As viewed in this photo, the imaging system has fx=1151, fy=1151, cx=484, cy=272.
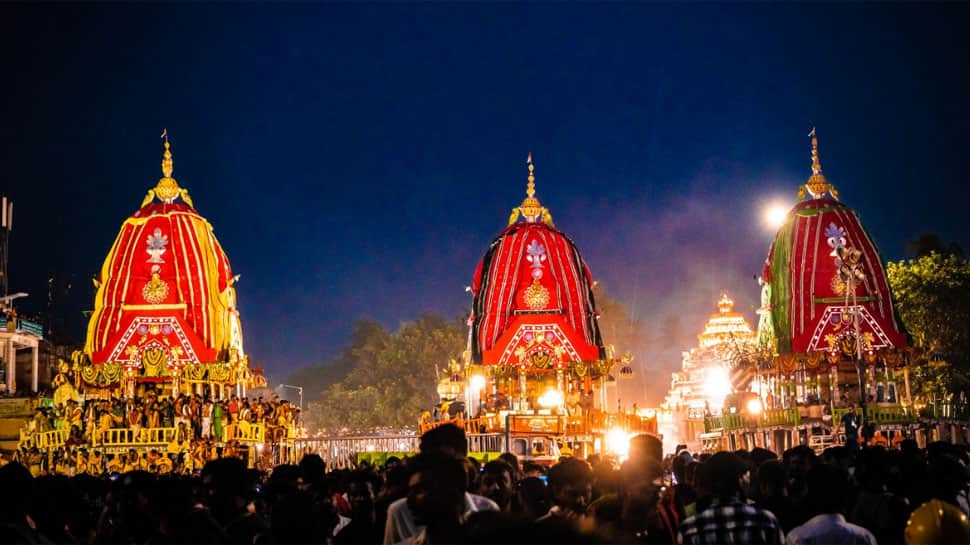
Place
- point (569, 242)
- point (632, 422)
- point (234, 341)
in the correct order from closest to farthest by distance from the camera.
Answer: point (632, 422) → point (234, 341) → point (569, 242)

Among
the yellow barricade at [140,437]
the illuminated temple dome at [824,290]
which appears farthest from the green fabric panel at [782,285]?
the yellow barricade at [140,437]

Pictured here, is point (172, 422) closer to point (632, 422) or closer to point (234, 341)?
point (234, 341)

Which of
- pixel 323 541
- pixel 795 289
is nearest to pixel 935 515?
pixel 323 541

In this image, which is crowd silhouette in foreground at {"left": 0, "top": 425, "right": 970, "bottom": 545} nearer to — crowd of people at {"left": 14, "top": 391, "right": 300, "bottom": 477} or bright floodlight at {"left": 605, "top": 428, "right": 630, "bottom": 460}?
crowd of people at {"left": 14, "top": 391, "right": 300, "bottom": 477}

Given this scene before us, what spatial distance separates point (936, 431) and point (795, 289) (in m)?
11.3

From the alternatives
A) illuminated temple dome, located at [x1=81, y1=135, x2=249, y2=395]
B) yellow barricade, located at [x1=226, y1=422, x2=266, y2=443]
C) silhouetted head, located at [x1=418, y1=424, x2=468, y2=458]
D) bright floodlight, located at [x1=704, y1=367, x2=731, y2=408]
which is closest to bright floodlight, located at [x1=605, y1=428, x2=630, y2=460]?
yellow barricade, located at [x1=226, y1=422, x2=266, y2=443]

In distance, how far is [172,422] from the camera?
42.6m

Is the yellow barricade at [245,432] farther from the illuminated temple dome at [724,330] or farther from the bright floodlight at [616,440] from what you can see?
the illuminated temple dome at [724,330]

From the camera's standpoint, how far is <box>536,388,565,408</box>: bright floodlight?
50.0m

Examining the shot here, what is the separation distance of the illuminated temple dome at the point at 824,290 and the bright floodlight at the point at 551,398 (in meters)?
9.73

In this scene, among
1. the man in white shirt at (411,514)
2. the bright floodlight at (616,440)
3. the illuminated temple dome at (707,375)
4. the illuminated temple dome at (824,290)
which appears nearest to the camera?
the man in white shirt at (411,514)

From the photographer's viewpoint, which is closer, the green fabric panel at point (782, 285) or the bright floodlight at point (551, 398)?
the bright floodlight at point (551, 398)

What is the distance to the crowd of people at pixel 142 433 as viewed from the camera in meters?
41.2

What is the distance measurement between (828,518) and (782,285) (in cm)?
4549
